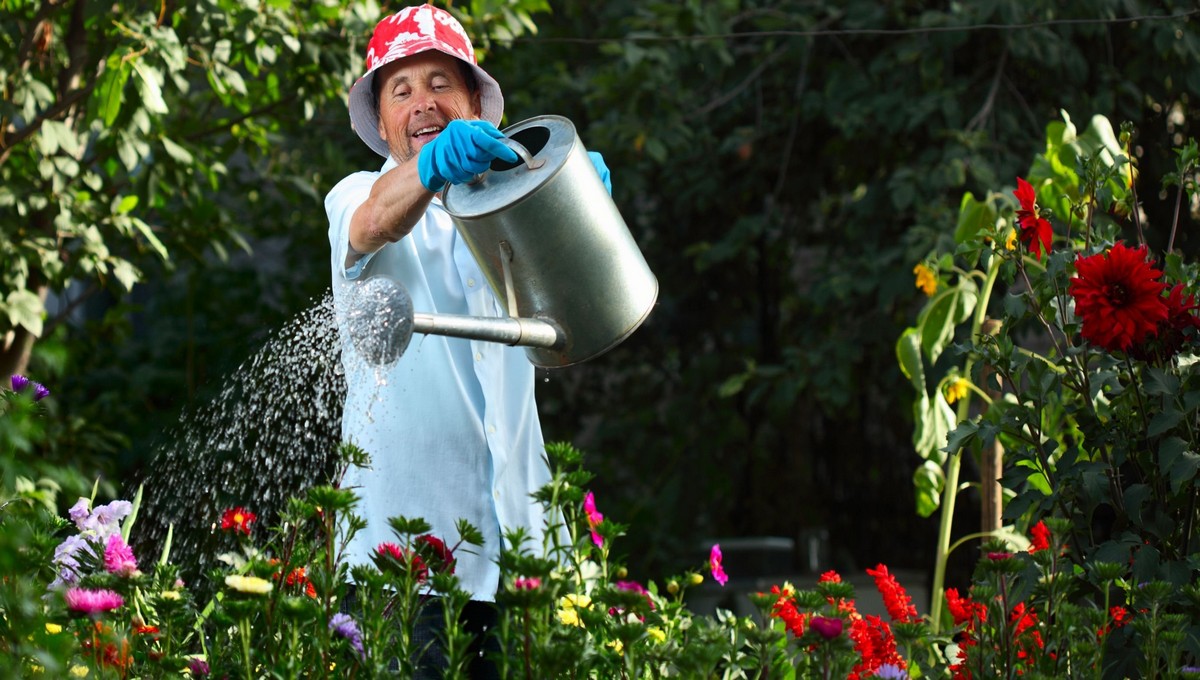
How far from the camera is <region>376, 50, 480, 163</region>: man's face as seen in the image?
2.02 metres

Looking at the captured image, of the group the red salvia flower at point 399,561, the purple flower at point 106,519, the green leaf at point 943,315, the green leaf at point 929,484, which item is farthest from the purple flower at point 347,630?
the green leaf at point 943,315

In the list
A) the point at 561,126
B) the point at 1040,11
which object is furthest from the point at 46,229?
the point at 1040,11

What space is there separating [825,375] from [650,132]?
3.31 ft

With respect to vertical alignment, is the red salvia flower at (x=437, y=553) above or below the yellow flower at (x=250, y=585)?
above

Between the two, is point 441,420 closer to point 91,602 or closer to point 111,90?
point 91,602

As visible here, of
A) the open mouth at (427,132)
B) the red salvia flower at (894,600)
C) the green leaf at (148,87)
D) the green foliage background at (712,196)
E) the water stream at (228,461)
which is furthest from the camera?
the green foliage background at (712,196)

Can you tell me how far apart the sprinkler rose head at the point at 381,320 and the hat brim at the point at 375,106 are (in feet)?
1.73

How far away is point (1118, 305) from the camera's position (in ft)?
6.54

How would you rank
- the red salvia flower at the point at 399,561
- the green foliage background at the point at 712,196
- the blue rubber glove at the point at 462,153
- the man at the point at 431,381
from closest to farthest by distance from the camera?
the red salvia flower at the point at 399,561, the blue rubber glove at the point at 462,153, the man at the point at 431,381, the green foliage background at the point at 712,196

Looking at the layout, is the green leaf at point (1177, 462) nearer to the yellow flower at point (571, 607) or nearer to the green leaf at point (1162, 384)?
the green leaf at point (1162, 384)

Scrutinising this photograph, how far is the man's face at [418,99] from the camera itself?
6.64 feet

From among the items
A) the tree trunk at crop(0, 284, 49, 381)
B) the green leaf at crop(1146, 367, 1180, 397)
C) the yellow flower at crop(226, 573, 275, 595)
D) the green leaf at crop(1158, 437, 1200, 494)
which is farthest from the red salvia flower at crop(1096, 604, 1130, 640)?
the tree trunk at crop(0, 284, 49, 381)

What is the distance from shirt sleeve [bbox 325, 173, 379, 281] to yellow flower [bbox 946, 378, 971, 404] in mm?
1476

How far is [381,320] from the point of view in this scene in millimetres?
1554
